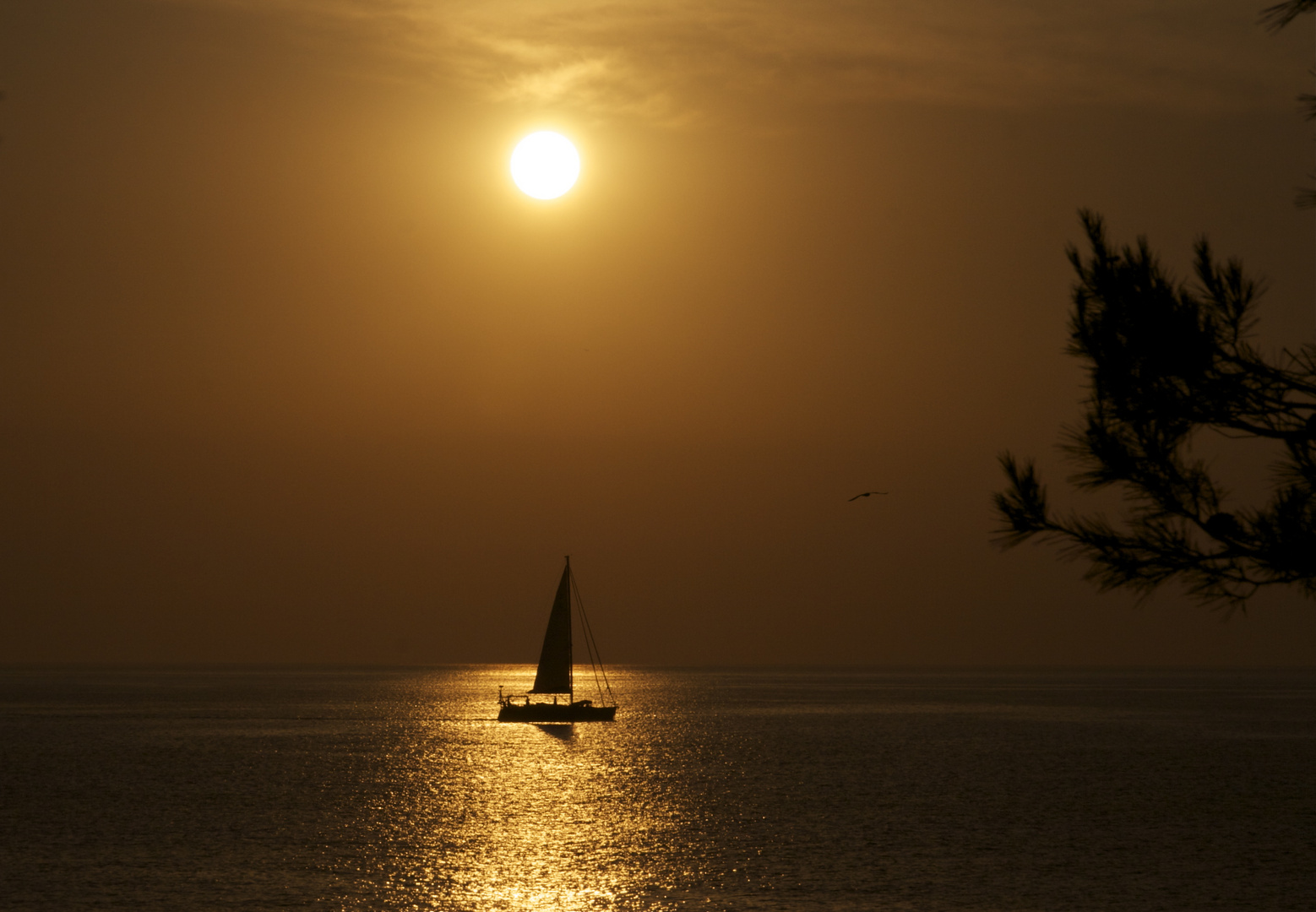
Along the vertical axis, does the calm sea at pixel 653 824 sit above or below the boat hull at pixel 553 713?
below

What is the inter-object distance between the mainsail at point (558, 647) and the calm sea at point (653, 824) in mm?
6396

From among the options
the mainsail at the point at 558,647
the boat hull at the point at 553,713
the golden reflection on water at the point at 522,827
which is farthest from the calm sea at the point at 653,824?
the mainsail at the point at 558,647

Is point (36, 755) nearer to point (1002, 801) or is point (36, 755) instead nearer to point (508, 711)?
point (508, 711)

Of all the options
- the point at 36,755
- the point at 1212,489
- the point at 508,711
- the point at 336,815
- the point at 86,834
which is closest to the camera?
the point at 1212,489

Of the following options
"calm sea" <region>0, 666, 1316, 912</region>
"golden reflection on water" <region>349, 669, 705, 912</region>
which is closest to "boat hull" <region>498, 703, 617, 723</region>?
"calm sea" <region>0, 666, 1316, 912</region>

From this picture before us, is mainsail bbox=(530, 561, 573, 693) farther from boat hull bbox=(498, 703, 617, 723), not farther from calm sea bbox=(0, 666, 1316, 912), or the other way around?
boat hull bbox=(498, 703, 617, 723)

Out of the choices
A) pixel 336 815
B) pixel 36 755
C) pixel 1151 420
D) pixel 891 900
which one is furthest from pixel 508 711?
pixel 1151 420

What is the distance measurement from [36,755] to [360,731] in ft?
135

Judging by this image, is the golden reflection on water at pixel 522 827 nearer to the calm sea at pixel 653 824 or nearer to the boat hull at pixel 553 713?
the calm sea at pixel 653 824

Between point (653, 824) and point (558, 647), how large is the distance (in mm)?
43111

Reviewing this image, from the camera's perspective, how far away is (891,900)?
4334 centimetres

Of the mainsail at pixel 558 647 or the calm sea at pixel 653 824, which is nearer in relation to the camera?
the calm sea at pixel 653 824

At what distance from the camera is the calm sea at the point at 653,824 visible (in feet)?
147

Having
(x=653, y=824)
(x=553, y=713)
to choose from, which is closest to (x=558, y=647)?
(x=553, y=713)
